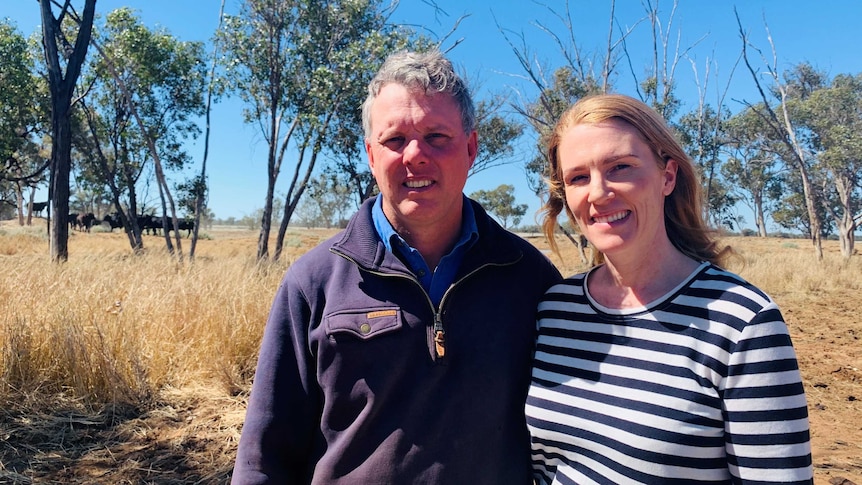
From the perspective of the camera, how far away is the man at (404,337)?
4.56 ft

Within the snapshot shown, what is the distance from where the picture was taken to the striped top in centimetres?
110

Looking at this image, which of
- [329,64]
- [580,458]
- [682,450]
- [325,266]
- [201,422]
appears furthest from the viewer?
[329,64]

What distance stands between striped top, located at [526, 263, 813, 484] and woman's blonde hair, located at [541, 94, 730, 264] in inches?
7.5

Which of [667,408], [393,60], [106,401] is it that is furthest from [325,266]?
[106,401]

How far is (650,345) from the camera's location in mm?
1300

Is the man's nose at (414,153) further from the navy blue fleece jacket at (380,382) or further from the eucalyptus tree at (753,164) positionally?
the eucalyptus tree at (753,164)

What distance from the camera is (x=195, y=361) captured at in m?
4.47

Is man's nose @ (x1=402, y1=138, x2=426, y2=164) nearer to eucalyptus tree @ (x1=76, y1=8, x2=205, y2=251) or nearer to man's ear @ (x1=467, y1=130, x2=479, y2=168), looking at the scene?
man's ear @ (x1=467, y1=130, x2=479, y2=168)

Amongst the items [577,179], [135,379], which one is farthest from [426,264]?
[135,379]

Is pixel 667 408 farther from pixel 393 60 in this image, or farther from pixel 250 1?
pixel 250 1

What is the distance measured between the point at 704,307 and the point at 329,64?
1196 cm

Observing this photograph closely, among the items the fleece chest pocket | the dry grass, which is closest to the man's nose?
the fleece chest pocket

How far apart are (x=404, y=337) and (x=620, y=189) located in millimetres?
712

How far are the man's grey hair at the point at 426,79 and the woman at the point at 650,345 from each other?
311 millimetres
